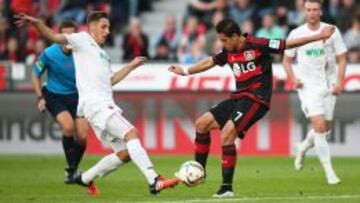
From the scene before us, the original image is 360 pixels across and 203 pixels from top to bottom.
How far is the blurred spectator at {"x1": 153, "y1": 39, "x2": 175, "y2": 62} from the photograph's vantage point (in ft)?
87.5

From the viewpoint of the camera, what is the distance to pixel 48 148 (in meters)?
24.3

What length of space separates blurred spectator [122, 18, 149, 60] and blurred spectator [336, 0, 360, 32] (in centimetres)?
400

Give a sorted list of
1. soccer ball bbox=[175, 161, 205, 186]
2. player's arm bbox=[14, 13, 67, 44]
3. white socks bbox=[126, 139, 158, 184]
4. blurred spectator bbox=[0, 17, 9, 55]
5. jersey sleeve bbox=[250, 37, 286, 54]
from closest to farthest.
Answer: player's arm bbox=[14, 13, 67, 44] < soccer ball bbox=[175, 161, 205, 186] < white socks bbox=[126, 139, 158, 184] < jersey sleeve bbox=[250, 37, 286, 54] < blurred spectator bbox=[0, 17, 9, 55]

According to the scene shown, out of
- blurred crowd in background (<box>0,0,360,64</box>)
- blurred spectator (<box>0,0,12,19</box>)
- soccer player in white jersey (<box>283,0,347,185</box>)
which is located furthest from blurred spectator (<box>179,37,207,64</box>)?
soccer player in white jersey (<box>283,0,347,185</box>)

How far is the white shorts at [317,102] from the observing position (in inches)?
699

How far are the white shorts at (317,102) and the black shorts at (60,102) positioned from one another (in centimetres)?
324

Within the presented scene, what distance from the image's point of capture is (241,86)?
610 inches

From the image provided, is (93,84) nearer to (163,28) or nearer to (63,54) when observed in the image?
(63,54)

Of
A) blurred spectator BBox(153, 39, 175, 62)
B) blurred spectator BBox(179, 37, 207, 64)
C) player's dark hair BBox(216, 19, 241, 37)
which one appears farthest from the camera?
blurred spectator BBox(153, 39, 175, 62)

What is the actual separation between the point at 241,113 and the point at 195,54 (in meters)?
10.8

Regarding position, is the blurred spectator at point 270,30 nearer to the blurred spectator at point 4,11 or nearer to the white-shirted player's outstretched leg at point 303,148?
→ the blurred spectator at point 4,11

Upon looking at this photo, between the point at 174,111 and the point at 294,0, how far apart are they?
491 cm

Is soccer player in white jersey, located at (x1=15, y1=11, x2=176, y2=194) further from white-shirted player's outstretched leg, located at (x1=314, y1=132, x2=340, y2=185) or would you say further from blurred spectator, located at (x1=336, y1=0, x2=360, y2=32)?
blurred spectator, located at (x1=336, y1=0, x2=360, y2=32)

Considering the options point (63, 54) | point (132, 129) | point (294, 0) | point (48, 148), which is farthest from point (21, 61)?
point (132, 129)
